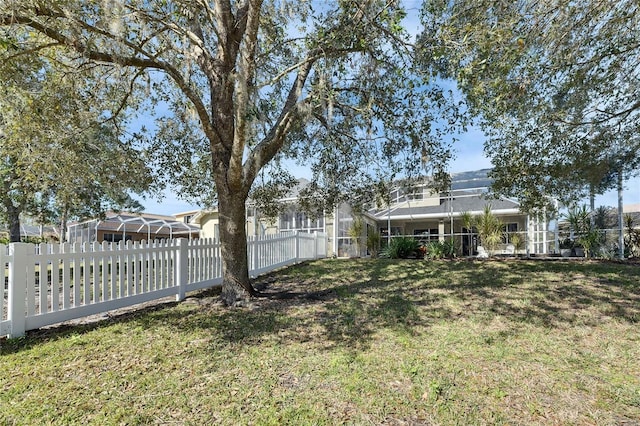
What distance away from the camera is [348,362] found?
3.76m

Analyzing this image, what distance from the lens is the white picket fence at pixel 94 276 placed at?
4320mm

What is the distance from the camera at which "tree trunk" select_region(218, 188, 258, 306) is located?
20.0 ft

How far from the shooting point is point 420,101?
671cm

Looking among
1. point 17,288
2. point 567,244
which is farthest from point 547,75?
point 567,244

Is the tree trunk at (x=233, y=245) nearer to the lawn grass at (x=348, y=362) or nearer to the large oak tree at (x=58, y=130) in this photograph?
the lawn grass at (x=348, y=362)

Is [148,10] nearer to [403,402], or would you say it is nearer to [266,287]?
[266,287]

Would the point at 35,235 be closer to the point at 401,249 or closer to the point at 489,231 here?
the point at 401,249

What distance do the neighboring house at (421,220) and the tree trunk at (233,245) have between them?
8123 millimetres

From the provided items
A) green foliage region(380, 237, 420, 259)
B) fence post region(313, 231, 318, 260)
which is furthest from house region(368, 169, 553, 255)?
fence post region(313, 231, 318, 260)

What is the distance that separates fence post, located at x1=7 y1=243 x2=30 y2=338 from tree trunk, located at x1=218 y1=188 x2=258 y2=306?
2713mm

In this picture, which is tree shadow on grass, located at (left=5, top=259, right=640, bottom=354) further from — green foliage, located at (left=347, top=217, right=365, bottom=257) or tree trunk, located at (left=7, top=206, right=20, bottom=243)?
A: tree trunk, located at (left=7, top=206, right=20, bottom=243)

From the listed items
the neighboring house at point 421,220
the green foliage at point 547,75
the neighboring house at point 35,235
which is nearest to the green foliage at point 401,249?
the neighboring house at point 421,220

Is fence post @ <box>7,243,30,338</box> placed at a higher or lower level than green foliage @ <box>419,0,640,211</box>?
lower

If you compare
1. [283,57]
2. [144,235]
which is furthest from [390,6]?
[144,235]
